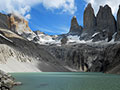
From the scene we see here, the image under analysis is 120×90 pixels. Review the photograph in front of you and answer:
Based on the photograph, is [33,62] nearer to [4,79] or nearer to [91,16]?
[4,79]

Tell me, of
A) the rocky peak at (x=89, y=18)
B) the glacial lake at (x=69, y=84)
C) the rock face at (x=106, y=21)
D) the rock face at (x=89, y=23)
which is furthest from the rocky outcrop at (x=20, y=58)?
the rocky peak at (x=89, y=18)

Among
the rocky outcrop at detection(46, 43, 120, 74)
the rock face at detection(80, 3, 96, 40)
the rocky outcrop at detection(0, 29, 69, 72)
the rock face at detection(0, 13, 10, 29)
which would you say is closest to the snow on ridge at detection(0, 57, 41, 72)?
the rocky outcrop at detection(0, 29, 69, 72)

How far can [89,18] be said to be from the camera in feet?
600

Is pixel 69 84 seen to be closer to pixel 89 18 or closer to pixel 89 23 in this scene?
pixel 89 23

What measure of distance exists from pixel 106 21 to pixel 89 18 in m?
20.6

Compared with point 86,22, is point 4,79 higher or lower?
lower

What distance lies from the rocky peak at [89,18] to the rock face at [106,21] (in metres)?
6.92

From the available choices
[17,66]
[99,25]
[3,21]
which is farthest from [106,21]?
[17,66]

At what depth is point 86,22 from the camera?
186000 millimetres

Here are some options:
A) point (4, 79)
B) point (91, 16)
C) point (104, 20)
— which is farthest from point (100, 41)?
point (4, 79)

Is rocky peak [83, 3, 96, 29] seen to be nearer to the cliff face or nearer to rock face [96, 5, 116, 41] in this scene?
the cliff face

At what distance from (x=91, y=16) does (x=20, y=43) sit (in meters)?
100

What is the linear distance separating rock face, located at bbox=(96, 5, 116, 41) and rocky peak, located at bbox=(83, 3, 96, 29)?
6923mm

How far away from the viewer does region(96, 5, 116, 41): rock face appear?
165m
